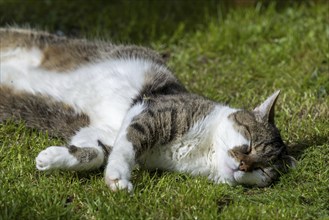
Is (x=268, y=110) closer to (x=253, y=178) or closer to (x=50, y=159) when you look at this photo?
(x=253, y=178)

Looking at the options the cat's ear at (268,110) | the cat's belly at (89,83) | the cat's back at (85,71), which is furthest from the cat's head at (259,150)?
the cat's belly at (89,83)

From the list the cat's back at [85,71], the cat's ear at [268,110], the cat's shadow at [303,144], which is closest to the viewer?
the cat's ear at [268,110]

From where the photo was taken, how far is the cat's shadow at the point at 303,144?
14.1 feet

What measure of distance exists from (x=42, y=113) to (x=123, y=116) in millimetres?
586

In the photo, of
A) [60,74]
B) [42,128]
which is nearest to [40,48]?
[60,74]

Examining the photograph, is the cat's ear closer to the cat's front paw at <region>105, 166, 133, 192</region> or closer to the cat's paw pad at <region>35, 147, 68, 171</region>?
the cat's front paw at <region>105, 166, 133, 192</region>

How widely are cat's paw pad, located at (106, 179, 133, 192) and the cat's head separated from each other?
699mm

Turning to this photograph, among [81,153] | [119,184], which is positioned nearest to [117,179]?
[119,184]

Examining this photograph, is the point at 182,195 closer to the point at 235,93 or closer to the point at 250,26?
the point at 235,93

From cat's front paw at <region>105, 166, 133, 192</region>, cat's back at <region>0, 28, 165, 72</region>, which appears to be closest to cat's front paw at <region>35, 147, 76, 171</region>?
cat's front paw at <region>105, 166, 133, 192</region>

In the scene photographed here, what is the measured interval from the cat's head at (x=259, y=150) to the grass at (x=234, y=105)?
73 mm

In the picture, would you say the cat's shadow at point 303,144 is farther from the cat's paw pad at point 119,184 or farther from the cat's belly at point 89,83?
the cat's paw pad at point 119,184

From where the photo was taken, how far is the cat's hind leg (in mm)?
3652

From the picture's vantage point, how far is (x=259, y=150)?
3.96 metres
